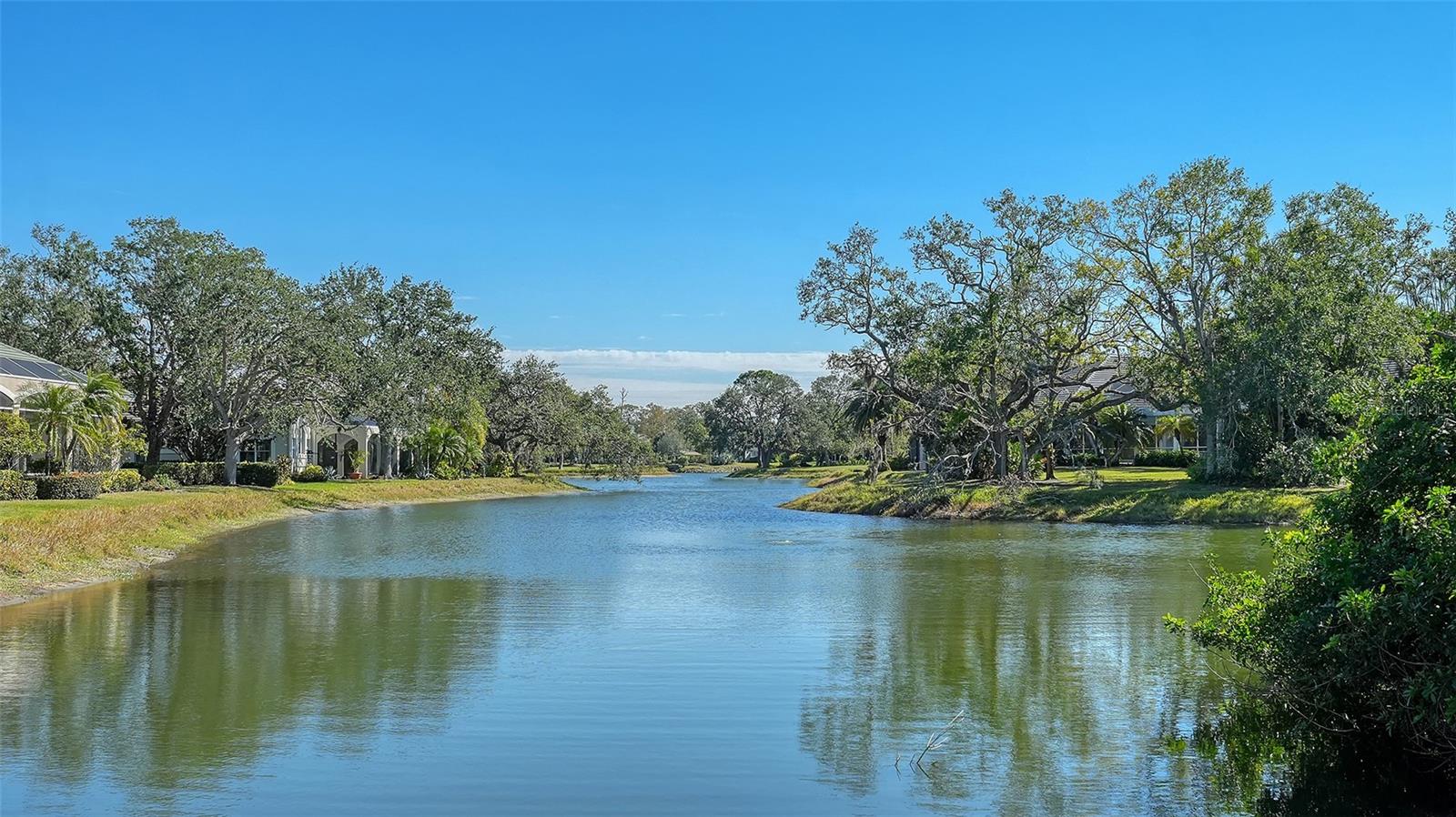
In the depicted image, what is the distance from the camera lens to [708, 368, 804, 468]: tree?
119 meters

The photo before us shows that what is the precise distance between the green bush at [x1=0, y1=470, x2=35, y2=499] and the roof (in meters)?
10.6

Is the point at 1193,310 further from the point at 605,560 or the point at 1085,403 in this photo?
the point at 605,560

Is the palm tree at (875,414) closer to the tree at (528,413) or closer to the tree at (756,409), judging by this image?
the tree at (528,413)

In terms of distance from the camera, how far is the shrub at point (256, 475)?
4756 cm

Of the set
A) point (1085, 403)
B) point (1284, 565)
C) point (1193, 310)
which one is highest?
point (1193, 310)

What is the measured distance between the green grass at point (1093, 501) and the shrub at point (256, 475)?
2359cm

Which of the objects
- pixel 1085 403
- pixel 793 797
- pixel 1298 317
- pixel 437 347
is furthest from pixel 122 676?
pixel 437 347

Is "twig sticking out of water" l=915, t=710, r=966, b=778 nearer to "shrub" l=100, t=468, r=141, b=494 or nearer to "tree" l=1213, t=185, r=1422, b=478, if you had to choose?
"tree" l=1213, t=185, r=1422, b=478

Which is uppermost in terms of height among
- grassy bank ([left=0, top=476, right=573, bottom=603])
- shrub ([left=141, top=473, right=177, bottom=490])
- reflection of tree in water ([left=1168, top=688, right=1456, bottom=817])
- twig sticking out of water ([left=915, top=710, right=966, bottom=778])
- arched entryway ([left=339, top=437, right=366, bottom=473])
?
arched entryway ([left=339, top=437, right=366, bottom=473])

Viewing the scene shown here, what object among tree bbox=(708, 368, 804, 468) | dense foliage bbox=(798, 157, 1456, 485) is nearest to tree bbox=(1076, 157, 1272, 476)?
dense foliage bbox=(798, 157, 1456, 485)

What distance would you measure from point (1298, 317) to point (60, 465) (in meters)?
40.6

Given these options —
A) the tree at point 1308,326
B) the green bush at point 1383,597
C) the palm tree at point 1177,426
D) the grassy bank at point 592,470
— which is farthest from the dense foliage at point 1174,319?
the grassy bank at point 592,470

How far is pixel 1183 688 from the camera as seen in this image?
38.1ft

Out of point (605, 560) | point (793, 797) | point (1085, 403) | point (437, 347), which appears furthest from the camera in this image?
point (437, 347)
